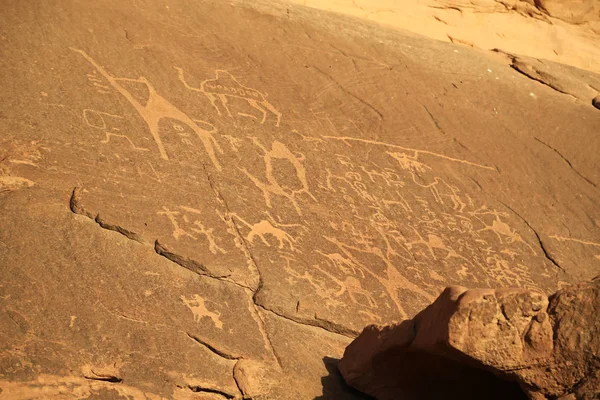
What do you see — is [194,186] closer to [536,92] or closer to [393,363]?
[393,363]

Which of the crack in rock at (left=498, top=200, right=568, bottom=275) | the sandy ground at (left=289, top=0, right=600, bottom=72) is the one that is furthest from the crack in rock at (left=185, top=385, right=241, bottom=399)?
the sandy ground at (left=289, top=0, right=600, bottom=72)

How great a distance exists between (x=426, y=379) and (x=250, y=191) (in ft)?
4.34

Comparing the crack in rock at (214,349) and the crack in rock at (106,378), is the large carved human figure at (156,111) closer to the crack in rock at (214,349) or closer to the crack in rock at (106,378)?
the crack in rock at (214,349)

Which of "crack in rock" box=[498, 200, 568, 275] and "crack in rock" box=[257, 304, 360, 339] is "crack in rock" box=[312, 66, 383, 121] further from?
"crack in rock" box=[257, 304, 360, 339]

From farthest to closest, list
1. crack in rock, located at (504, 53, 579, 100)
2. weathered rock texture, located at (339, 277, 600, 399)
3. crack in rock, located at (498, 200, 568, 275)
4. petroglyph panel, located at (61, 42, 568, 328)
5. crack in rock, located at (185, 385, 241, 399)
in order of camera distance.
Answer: crack in rock, located at (504, 53, 579, 100) < crack in rock, located at (498, 200, 568, 275) < petroglyph panel, located at (61, 42, 568, 328) < crack in rock, located at (185, 385, 241, 399) < weathered rock texture, located at (339, 277, 600, 399)

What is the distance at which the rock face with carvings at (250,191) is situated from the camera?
8.89 feet

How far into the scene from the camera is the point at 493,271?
371 centimetres

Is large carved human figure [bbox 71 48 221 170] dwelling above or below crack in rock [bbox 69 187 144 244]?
above

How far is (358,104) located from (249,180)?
1.13m

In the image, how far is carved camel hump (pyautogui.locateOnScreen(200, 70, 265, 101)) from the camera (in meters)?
4.05

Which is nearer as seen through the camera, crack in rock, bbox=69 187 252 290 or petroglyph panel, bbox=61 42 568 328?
crack in rock, bbox=69 187 252 290

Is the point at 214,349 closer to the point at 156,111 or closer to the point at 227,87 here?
the point at 156,111

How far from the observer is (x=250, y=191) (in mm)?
3525

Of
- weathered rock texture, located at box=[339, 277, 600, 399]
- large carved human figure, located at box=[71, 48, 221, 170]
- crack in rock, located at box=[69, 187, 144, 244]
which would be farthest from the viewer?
large carved human figure, located at box=[71, 48, 221, 170]
